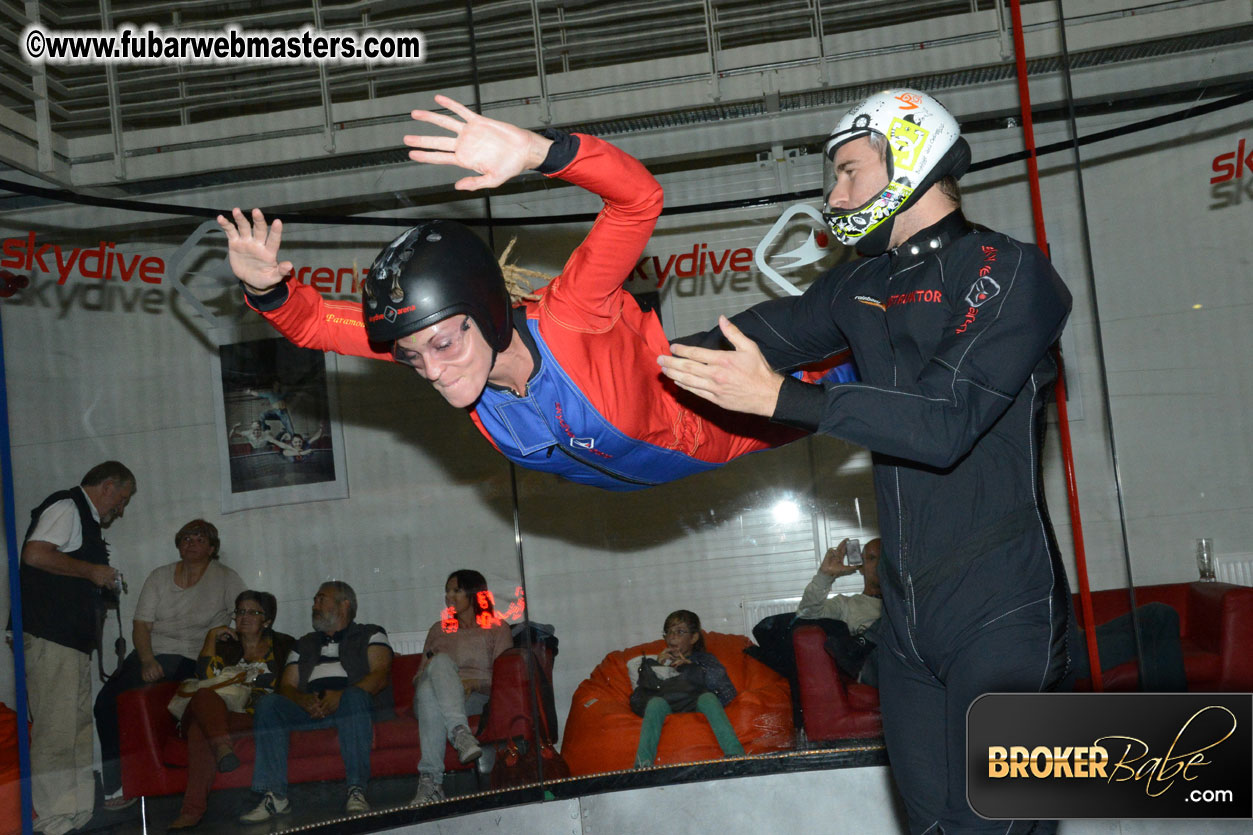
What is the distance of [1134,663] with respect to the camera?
3.78 metres

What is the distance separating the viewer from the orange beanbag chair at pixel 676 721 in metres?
4.00

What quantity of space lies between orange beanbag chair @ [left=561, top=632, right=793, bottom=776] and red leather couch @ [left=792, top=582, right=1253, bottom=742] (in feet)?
0.48

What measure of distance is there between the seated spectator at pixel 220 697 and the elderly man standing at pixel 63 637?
13.1 inches

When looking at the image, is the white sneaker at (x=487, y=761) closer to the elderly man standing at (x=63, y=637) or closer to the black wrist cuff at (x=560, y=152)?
the elderly man standing at (x=63, y=637)

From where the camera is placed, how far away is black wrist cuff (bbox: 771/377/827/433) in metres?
1.61

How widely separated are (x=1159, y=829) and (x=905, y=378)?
2619 mm

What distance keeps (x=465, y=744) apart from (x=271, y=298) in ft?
6.91

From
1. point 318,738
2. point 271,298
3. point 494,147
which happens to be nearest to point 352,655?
point 318,738

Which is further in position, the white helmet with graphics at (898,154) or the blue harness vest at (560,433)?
the blue harness vest at (560,433)

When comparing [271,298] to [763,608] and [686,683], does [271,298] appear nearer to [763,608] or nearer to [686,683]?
[686,683]

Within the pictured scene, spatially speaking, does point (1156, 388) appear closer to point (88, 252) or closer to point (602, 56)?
point (602, 56)

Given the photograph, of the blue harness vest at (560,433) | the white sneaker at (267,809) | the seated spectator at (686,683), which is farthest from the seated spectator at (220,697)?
the blue harness vest at (560,433)

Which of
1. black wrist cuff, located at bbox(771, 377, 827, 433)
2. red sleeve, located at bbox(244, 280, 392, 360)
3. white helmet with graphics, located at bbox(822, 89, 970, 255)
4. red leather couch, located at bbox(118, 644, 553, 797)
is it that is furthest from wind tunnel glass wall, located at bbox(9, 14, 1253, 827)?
black wrist cuff, located at bbox(771, 377, 827, 433)

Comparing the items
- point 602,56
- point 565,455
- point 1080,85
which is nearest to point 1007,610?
point 565,455
